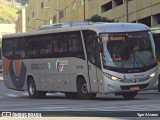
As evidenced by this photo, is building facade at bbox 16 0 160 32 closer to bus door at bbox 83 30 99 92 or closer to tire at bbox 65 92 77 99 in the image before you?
tire at bbox 65 92 77 99

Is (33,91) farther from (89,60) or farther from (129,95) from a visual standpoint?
(129,95)

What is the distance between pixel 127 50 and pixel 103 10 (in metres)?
55.7

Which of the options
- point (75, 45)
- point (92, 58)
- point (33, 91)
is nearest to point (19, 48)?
point (33, 91)

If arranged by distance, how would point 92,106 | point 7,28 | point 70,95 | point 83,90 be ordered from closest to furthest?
1. point 92,106
2. point 83,90
3. point 70,95
4. point 7,28

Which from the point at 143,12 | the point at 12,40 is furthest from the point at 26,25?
the point at 12,40

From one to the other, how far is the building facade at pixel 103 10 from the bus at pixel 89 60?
21.5 metres

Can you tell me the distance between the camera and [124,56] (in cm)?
2089

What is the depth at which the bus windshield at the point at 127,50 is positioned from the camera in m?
20.8

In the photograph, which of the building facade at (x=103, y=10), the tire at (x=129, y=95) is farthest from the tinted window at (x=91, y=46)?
the building facade at (x=103, y=10)

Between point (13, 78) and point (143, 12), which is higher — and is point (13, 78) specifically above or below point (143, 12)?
below

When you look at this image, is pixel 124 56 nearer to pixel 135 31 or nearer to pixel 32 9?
Answer: pixel 135 31

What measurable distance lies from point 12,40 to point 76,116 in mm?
14537

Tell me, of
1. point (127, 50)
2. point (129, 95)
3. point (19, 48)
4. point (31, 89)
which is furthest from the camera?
point (19, 48)

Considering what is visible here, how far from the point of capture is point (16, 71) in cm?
2706
